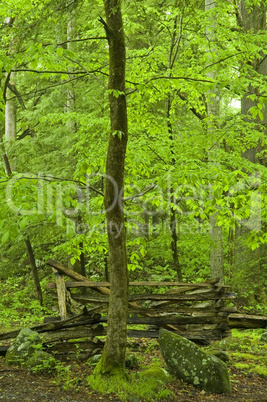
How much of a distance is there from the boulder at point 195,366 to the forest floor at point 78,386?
0.13m

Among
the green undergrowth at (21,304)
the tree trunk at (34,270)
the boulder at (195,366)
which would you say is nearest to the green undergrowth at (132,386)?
the boulder at (195,366)

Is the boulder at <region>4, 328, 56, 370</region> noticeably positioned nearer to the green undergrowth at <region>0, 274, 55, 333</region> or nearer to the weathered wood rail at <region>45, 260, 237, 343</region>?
the weathered wood rail at <region>45, 260, 237, 343</region>

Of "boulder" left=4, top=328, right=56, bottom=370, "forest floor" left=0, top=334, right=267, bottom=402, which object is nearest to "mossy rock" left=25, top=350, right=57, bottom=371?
"boulder" left=4, top=328, right=56, bottom=370

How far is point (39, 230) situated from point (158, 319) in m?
5.50

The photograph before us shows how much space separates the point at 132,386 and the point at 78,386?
86 cm

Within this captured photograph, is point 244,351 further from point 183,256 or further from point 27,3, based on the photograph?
point 27,3

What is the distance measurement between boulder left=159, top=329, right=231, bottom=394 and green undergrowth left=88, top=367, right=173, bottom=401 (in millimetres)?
508

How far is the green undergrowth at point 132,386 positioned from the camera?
5887 mm

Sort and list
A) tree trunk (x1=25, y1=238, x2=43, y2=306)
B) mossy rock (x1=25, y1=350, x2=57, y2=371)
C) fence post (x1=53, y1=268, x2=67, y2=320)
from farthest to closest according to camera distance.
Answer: tree trunk (x1=25, y1=238, x2=43, y2=306), fence post (x1=53, y1=268, x2=67, y2=320), mossy rock (x1=25, y1=350, x2=57, y2=371)

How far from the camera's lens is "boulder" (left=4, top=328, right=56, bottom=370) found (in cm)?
689

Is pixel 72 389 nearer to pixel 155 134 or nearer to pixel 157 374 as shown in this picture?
pixel 157 374

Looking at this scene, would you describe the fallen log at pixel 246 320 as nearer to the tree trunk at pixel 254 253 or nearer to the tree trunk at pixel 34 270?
the tree trunk at pixel 254 253

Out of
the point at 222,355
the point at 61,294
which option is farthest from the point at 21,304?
the point at 222,355

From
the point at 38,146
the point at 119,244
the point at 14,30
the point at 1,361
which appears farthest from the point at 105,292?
the point at 38,146
